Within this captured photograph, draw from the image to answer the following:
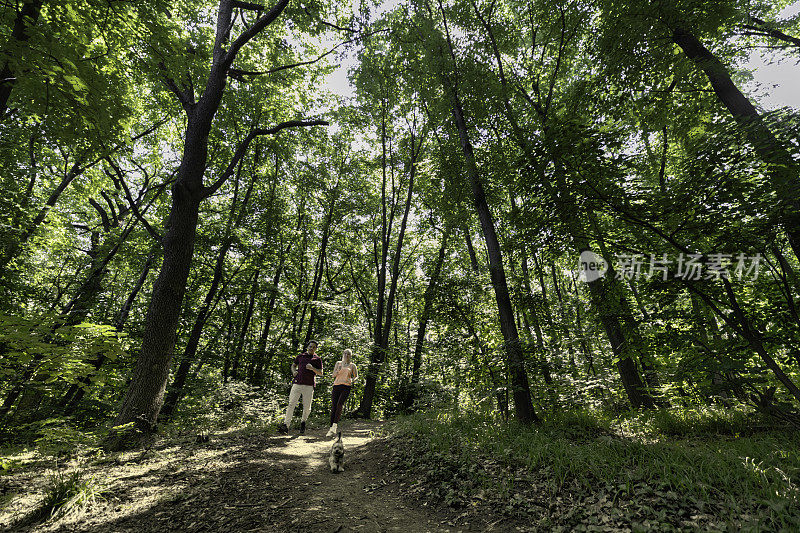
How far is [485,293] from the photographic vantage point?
9.35 metres

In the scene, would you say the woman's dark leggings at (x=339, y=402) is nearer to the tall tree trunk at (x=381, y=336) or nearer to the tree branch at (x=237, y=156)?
the tall tree trunk at (x=381, y=336)

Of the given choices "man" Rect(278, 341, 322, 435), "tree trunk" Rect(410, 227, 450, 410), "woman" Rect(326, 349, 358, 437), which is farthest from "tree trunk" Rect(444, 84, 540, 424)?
"man" Rect(278, 341, 322, 435)

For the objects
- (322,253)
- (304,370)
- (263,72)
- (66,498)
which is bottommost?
(66,498)

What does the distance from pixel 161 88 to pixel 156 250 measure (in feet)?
19.9

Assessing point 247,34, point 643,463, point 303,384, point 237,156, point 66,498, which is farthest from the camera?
point 303,384

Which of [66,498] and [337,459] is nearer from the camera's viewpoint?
[66,498]

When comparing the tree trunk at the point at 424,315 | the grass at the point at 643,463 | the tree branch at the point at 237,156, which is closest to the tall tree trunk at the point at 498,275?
the grass at the point at 643,463

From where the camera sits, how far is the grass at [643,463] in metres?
2.97

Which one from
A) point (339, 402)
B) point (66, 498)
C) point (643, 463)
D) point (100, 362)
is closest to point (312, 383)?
point (339, 402)

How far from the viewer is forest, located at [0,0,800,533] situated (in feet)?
11.8

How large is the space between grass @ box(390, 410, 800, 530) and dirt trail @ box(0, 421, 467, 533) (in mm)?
761

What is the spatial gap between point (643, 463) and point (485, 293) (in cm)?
569

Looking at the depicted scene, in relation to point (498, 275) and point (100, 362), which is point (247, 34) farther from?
point (100, 362)

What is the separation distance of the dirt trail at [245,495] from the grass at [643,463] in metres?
0.76
